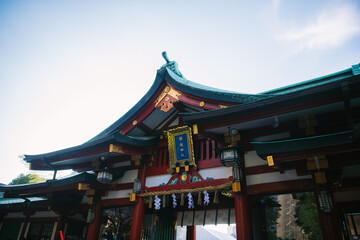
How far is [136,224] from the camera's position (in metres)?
9.93

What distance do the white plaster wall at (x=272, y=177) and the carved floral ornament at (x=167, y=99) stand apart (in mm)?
4439

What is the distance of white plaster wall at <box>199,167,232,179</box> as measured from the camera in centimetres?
885

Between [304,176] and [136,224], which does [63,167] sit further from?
[304,176]

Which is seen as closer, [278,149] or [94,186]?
[278,149]

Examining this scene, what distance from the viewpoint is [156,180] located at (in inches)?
413

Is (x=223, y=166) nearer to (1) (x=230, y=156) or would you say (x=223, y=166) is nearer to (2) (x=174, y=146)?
(1) (x=230, y=156)

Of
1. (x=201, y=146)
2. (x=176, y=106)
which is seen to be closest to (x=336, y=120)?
(x=201, y=146)

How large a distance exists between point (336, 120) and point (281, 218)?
3604 millimetres

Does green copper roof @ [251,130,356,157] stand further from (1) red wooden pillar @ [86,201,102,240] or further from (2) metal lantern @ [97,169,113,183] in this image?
(1) red wooden pillar @ [86,201,102,240]

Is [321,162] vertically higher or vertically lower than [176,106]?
lower

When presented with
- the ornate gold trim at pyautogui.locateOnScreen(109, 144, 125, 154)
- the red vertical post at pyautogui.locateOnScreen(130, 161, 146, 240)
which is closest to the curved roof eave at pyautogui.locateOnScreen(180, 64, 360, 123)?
the ornate gold trim at pyautogui.locateOnScreen(109, 144, 125, 154)

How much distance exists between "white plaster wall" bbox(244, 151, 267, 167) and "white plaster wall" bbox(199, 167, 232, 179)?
2.35ft

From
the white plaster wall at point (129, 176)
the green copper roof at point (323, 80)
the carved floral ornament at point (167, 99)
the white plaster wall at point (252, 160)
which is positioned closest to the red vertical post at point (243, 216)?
the white plaster wall at point (252, 160)

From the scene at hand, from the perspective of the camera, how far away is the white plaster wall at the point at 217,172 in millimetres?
8852
